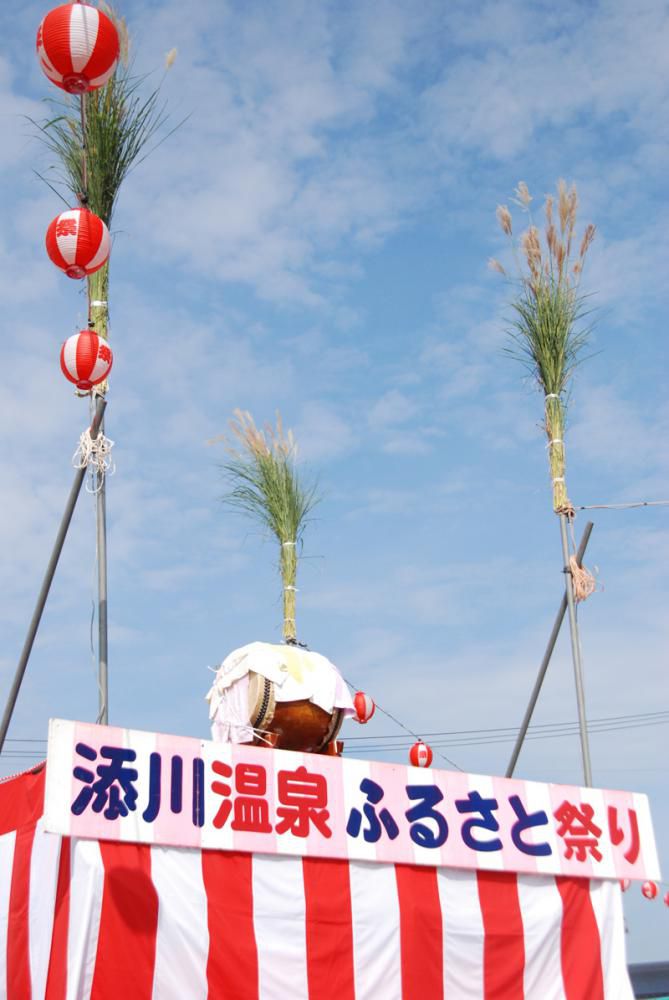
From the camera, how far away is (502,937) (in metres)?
7.27

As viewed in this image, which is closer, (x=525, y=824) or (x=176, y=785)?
(x=176, y=785)

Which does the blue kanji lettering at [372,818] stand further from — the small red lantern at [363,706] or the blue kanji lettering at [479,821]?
the small red lantern at [363,706]

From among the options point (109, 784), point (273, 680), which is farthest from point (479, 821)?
point (109, 784)

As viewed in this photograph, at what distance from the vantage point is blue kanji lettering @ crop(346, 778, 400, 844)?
681 centimetres

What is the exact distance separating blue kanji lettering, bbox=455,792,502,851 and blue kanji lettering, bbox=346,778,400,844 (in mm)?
556

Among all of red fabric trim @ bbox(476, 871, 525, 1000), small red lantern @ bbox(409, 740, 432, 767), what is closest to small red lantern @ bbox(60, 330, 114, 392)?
red fabric trim @ bbox(476, 871, 525, 1000)

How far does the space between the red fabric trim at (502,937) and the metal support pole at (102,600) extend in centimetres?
296

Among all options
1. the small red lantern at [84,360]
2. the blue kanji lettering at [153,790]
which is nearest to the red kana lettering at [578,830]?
the blue kanji lettering at [153,790]

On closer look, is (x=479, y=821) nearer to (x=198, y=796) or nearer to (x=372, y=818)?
(x=372, y=818)

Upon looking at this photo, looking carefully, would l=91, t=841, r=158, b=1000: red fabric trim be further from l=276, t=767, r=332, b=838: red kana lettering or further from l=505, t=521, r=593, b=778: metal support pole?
l=505, t=521, r=593, b=778: metal support pole

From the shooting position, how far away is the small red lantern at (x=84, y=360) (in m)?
7.99

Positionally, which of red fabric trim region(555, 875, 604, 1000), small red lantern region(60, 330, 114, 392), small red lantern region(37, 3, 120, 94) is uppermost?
small red lantern region(37, 3, 120, 94)

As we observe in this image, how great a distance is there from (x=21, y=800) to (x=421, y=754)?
6455 millimetres

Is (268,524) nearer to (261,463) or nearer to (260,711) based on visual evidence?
(261,463)
